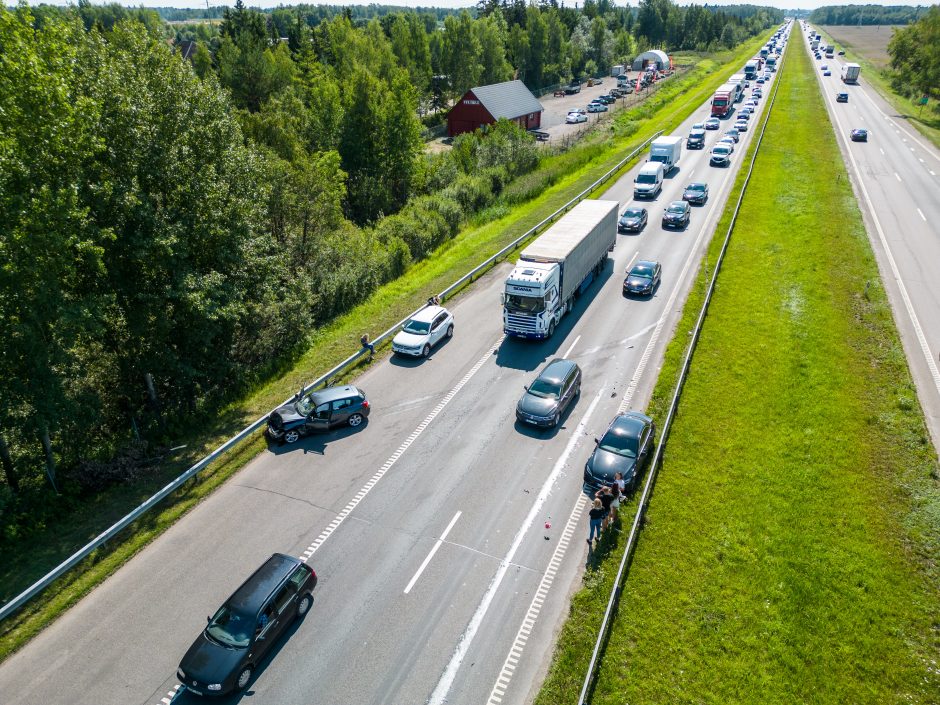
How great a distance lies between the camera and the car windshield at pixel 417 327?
95.0ft

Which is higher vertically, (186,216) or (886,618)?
(186,216)

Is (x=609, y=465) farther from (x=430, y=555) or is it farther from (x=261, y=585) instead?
(x=261, y=585)

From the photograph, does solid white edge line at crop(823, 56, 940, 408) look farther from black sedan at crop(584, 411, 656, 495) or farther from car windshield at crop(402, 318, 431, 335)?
car windshield at crop(402, 318, 431, 335)

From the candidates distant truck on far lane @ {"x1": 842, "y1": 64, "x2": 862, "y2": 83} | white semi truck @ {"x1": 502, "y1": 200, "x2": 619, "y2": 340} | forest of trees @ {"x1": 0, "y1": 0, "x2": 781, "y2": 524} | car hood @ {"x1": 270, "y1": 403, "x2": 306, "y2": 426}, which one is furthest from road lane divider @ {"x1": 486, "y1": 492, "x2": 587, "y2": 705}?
distant truck on far lane @ {"x1": 842, "y1": 64, "x2": 862, "y2": 83}

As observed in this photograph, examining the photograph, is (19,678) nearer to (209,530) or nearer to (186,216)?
(209,530)

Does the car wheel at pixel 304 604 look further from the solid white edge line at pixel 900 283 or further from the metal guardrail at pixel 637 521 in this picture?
the solid white edge line at pixel 900 283

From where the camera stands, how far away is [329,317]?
35812 millimetres

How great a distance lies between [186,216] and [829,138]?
240 feet

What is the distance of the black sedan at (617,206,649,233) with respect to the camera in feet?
145

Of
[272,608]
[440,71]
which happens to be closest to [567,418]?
[272,608]

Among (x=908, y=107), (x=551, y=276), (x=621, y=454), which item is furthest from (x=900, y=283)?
(x=908, y=107)

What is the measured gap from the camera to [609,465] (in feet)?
64.6

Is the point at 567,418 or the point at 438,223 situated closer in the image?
the point at 567,418

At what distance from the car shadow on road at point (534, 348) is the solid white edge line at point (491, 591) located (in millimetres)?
5729
